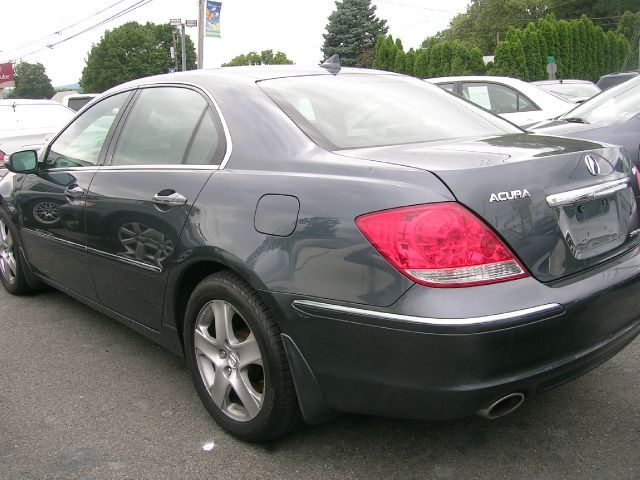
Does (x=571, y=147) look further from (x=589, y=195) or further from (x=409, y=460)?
(x=409, y=460)

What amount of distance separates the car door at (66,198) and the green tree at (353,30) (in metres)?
46.9

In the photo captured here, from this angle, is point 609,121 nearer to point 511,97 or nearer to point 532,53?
point 511,97

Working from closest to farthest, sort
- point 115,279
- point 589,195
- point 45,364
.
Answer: point 589,195 → point 115,279 → point 45,364

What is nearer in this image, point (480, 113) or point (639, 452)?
point (639, 452)

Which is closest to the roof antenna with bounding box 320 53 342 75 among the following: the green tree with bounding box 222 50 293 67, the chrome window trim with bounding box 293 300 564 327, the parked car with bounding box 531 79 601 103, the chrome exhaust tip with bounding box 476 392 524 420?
the chrome window trim with bounding box 293 300 564 327

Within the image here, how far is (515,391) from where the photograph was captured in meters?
2.09

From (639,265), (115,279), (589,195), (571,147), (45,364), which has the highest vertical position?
(571,147)

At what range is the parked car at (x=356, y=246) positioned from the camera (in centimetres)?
203

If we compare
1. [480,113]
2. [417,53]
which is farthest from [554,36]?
[480,113]

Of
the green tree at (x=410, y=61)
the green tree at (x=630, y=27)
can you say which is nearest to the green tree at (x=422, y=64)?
the green tree at (x=410, y=61)

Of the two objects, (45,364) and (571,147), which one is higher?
(571,147)

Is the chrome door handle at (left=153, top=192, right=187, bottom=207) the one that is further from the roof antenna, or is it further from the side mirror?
the side mirror

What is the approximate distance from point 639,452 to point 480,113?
177 cm

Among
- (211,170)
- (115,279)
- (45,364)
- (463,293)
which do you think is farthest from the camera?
(45,364)
